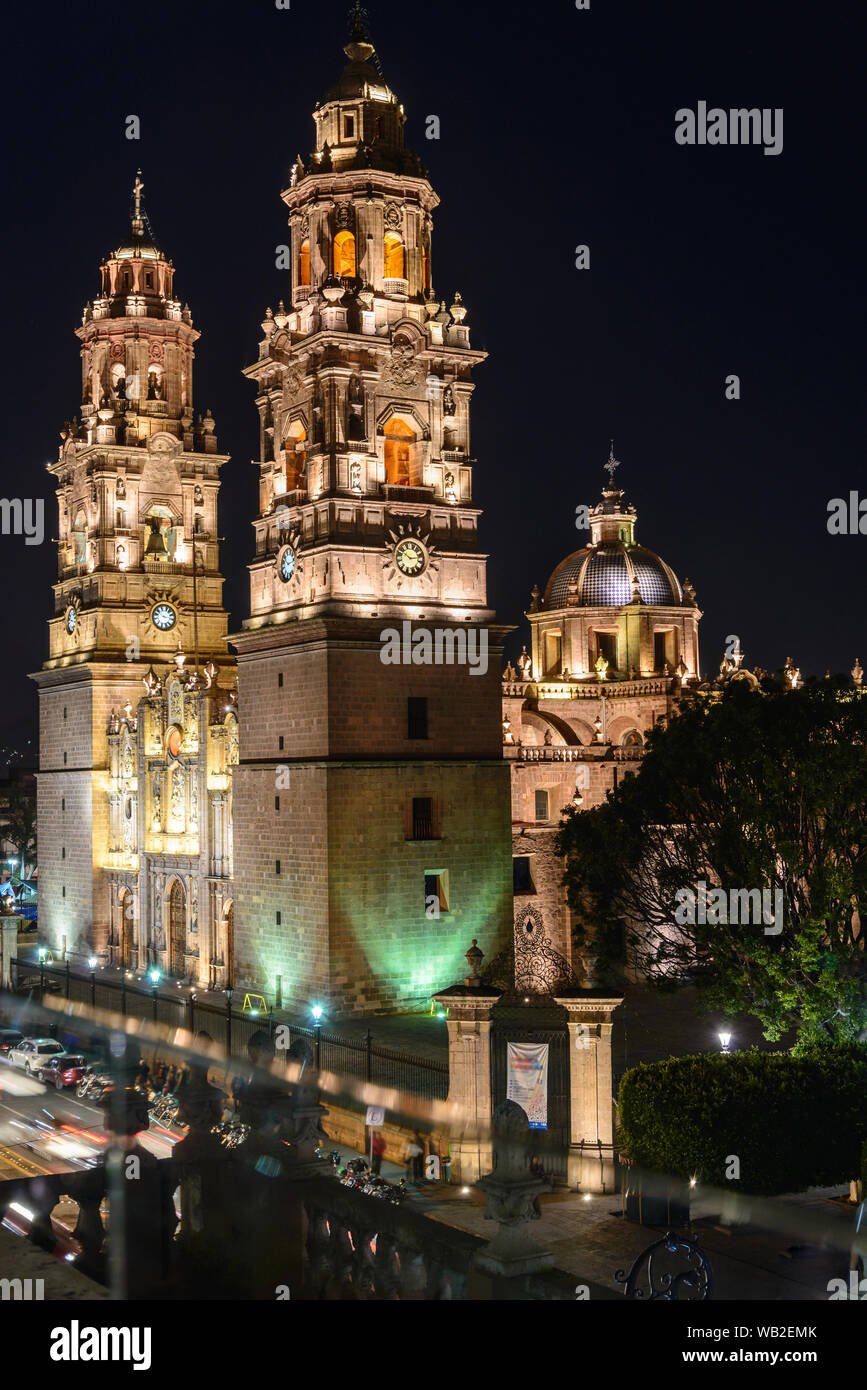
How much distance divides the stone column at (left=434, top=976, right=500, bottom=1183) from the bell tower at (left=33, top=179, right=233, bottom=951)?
32111 millimetres

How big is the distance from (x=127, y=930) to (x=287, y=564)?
1936cm

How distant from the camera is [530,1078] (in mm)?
27562

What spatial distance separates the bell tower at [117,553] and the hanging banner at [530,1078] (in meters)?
32.4

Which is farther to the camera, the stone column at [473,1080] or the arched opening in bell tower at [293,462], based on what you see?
the arched opening in bell tower at [293,462]

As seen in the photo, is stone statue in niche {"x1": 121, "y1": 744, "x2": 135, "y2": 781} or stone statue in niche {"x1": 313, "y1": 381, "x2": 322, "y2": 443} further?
stone statue in niche {"x1": 121, "y1": 744, "x2": 135, "y2": 781}

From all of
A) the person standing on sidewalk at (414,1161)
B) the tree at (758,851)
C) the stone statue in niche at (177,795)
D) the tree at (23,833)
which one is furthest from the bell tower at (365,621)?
the tree at (23,833)

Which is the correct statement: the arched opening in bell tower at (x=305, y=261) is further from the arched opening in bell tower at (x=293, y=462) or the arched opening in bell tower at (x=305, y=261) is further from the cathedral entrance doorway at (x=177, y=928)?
the cathedral entrance doorway at (x=177, y=928)

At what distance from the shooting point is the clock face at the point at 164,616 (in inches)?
2301

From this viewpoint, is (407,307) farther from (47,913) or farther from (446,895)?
(47,913)

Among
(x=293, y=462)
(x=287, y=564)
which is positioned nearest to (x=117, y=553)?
(x=293, y=462)

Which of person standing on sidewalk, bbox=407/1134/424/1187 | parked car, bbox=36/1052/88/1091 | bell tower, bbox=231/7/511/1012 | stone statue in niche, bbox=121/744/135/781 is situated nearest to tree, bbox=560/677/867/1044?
person standing on sidewalk, bbox=407/1134/424/1187

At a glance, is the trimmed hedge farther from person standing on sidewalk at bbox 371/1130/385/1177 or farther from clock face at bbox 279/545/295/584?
clock face at bbox 279/545/295/584

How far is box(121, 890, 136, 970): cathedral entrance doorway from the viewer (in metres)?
55.4

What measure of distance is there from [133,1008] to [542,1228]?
22851 millimetres
